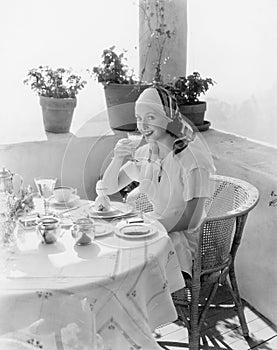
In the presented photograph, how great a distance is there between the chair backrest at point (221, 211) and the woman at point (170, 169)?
5 centimetres

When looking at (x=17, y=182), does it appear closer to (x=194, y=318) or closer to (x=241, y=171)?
(x=194, y=318)

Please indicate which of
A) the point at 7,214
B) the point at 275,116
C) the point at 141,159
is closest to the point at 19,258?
the point at 7,214

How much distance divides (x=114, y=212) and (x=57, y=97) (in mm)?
583

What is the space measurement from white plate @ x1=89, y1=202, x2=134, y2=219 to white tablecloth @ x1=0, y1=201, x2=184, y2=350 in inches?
5.6

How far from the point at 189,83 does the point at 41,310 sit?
45.6 inches

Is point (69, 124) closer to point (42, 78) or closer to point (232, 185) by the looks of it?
point (42, 78)

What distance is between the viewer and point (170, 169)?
1.55m

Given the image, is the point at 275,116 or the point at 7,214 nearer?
the point at 7,214

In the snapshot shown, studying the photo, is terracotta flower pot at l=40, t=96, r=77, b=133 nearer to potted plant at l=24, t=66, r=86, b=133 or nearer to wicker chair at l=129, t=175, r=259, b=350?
potted plant at l=24, t=66, r=86, b=133

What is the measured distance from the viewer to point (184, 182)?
5.03 feet

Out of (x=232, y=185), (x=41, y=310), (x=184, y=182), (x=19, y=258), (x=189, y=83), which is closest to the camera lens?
(x=41, y=310)

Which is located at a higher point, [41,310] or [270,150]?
[270,150]

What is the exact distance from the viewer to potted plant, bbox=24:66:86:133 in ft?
5.98

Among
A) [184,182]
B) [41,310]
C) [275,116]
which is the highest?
[275,116]
